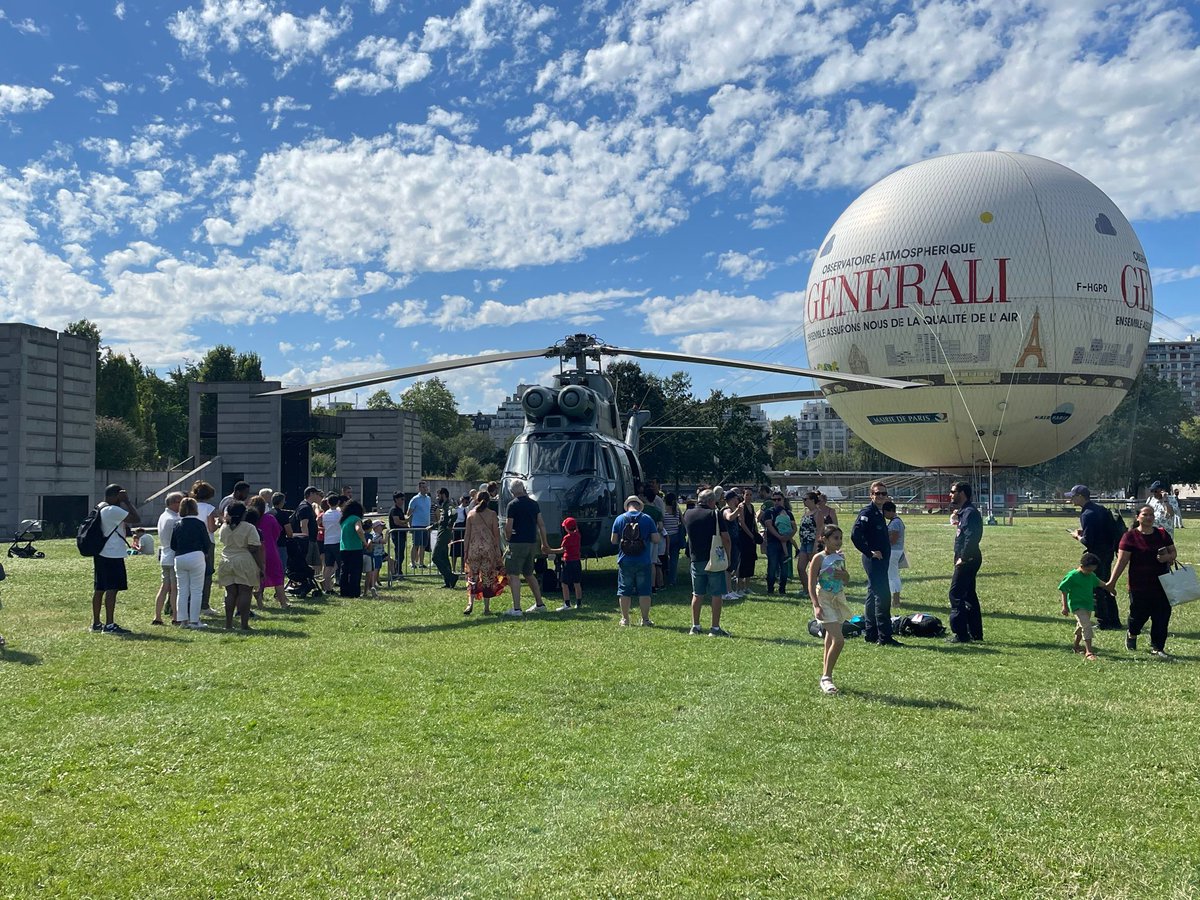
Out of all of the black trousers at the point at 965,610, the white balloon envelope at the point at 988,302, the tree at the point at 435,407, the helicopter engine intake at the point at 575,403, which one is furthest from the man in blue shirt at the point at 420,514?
the tree at the point at 435,407

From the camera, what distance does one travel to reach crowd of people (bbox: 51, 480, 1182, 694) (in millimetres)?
9703

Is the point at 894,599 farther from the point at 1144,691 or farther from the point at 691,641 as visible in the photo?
the point at 1144,691

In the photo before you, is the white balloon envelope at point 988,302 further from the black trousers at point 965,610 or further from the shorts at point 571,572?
the black trousers at point 965,610

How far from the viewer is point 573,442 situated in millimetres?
15398

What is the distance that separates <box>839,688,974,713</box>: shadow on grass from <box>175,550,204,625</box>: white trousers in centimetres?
804

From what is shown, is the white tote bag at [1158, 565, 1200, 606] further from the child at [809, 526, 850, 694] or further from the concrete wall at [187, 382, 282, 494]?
the concrete wall at [187, 382, 282, 494]

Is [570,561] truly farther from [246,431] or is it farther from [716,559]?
[246,431]

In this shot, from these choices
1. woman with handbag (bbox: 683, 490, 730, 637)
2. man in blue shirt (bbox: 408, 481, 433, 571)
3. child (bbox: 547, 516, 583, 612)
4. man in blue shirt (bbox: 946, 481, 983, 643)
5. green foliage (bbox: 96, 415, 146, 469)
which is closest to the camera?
man in blue shirt (bbox: 946, 481, 983, 643)

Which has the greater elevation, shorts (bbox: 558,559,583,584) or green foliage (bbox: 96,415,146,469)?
green foliage (bbox: 96,415,146,469)

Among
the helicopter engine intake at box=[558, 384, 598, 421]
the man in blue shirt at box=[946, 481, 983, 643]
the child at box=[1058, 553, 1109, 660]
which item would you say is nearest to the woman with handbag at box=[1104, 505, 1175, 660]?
the child at box=[1058, 553, 1109, 660]

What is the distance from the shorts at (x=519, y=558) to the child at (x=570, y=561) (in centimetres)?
63

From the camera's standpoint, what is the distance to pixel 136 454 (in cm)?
5269

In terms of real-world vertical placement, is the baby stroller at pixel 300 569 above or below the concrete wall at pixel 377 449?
below

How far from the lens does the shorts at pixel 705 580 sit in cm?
1102
